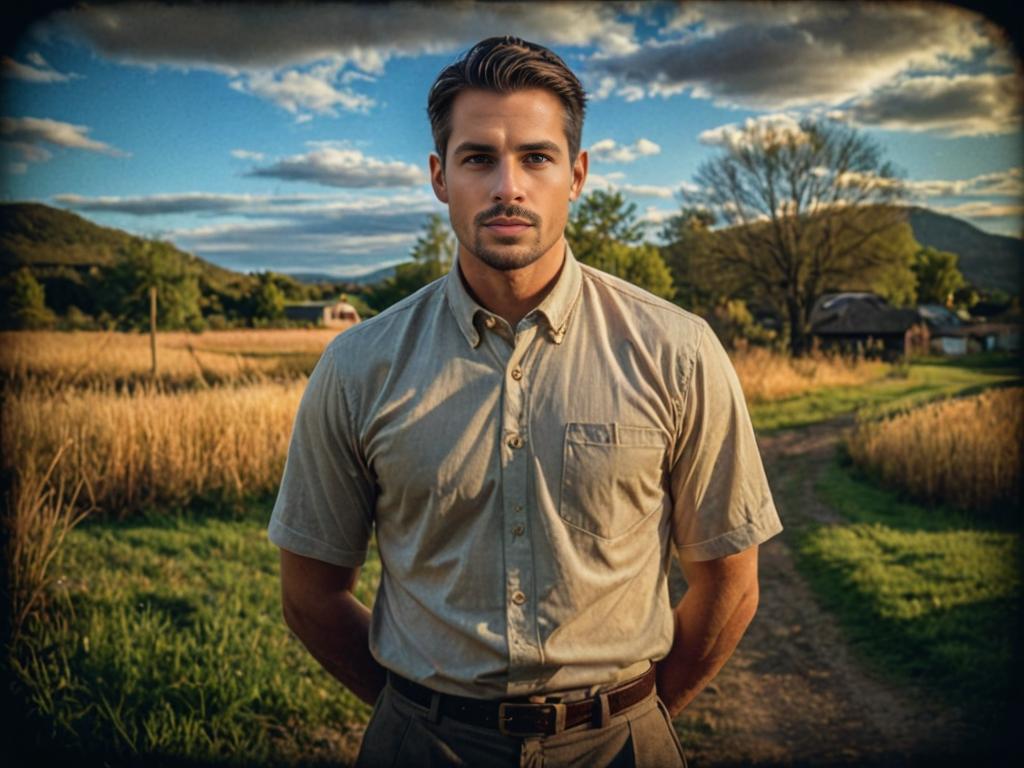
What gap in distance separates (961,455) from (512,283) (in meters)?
8.53

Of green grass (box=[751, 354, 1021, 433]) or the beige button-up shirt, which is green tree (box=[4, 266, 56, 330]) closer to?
the beige button-up shirt

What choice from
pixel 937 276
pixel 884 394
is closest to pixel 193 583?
pixel 884 394

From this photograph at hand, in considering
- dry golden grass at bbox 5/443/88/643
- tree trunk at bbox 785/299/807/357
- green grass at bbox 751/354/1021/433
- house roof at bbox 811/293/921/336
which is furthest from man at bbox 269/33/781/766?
house roof at bbox 811/293/921/336

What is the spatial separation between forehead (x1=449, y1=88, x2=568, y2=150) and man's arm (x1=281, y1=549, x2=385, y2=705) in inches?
54.5

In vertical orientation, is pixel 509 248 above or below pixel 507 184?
below

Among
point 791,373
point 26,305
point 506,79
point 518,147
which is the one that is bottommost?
point 791,373

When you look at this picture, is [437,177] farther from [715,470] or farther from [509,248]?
[715,470]

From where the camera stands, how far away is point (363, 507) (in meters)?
2.26

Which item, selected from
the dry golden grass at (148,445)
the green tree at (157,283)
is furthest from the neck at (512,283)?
the green tree at (157,283)

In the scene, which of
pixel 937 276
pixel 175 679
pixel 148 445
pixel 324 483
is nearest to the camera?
pixel 324 483

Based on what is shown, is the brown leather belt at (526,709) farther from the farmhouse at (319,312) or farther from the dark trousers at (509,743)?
the farmhouse at (319,312)

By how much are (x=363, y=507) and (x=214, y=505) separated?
265 inches

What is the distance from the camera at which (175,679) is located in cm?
447

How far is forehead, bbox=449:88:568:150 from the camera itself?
2.12 metres
